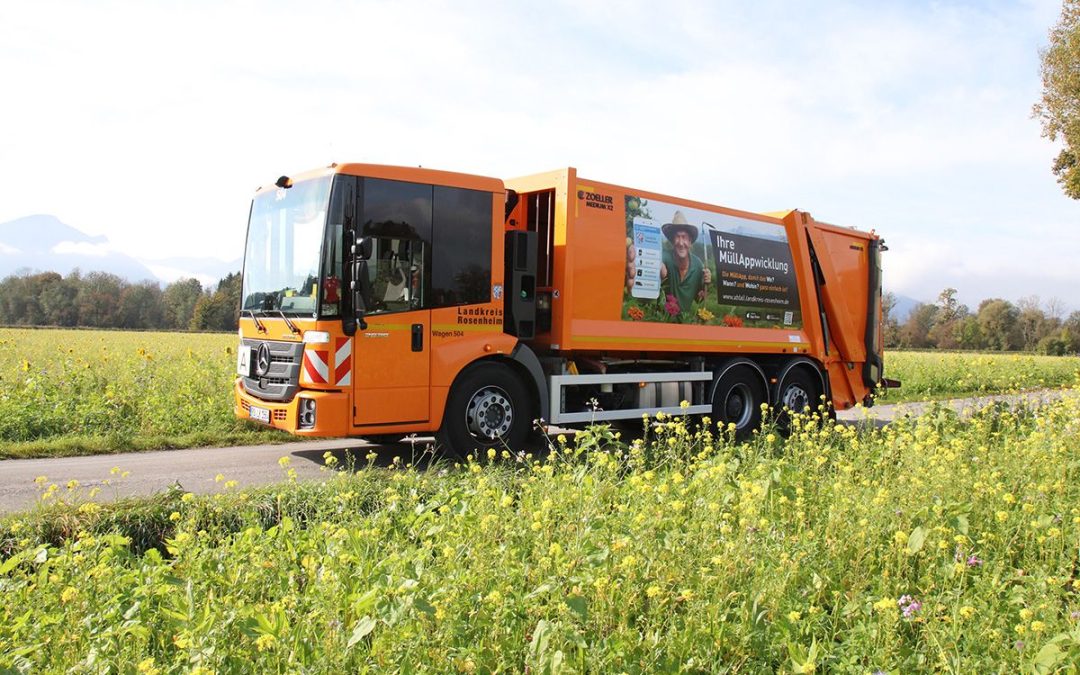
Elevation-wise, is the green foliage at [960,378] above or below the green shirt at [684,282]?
below

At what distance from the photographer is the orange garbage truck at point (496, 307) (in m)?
7.41

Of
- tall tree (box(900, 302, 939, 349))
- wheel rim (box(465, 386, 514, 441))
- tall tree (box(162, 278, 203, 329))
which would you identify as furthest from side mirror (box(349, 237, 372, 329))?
tall tree (box(900, 302, 939, 349))

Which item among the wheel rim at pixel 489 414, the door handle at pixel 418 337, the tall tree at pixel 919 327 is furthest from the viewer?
the tall tree at pixel 919 327

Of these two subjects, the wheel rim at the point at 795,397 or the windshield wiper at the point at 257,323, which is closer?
the windshield wiper at the point at 257,323

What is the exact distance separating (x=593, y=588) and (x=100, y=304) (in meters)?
58.4

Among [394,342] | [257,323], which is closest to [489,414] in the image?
[394,342]

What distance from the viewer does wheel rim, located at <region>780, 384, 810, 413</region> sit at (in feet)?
37.9

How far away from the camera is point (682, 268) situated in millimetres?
10117

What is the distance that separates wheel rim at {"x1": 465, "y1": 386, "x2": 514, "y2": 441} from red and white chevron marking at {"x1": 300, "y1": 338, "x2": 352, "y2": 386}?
1.40m

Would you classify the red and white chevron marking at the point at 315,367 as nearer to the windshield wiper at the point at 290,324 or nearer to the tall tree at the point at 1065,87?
the windshield wiper at the point at 290,324

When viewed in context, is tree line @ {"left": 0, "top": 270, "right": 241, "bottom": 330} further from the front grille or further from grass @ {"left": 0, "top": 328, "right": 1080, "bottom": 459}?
the front grille

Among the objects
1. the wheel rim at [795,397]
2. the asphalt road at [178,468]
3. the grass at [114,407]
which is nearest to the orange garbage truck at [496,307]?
the wheel rim at [795,397]

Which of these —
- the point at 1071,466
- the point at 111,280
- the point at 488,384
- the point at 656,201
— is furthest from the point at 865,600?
the point at 111,280

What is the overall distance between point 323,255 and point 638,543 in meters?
4.89
